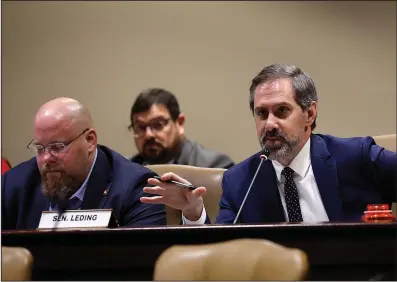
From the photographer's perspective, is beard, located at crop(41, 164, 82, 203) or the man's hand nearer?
the man's hand

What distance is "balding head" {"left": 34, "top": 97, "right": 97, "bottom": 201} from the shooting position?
8.79ft

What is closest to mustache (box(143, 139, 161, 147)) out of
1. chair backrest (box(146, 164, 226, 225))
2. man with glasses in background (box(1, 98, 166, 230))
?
chair backrest (box(146, 164, 226, 225))

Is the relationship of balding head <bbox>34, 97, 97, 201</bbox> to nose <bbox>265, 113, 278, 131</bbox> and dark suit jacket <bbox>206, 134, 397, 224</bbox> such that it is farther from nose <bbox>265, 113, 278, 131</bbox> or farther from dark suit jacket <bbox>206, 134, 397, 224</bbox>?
nose <bbox>265, 113, 278, 131</bbox>

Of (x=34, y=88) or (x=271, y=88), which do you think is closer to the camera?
(x=271, y=88)

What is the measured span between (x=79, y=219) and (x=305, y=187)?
2.81 feet

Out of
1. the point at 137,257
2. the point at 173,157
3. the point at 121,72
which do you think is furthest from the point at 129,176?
the point at 121,72

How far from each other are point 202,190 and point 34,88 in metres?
2.66

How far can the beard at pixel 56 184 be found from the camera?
8.71ft

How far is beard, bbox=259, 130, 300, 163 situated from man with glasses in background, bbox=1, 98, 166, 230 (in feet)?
1.46

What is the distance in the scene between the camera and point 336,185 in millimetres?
2529

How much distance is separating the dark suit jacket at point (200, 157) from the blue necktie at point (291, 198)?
4.08 feet

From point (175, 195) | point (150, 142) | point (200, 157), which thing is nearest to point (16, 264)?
point (175, 195)

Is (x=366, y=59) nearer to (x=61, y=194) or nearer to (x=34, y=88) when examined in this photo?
(x=34, y=88)

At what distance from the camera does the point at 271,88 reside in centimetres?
263
